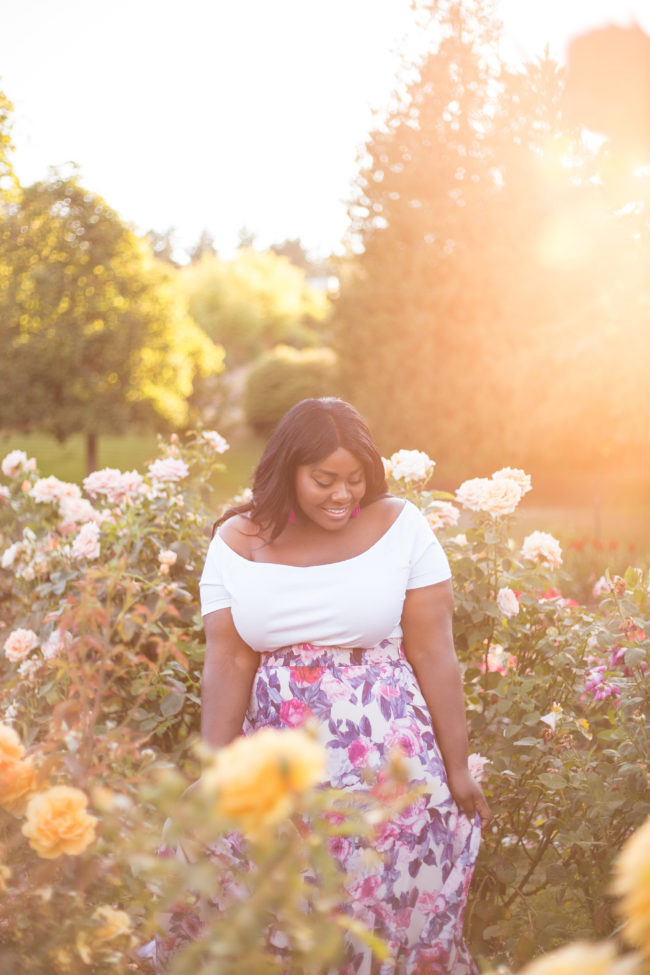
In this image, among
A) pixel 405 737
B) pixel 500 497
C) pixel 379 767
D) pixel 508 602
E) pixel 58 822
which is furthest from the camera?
pixel 500 497

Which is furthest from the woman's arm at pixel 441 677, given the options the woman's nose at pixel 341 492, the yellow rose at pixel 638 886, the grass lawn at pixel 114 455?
the grass lawn at pixel 114 455

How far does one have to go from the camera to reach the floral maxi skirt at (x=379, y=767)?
2.26 meters

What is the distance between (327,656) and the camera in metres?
2.49

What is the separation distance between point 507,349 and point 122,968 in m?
13.5

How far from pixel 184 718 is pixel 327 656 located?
0.94m

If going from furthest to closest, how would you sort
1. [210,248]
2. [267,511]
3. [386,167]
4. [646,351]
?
[210,248]
[386,167]
[646,351]
[267,511]

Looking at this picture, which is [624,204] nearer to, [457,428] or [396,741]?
[396,741]

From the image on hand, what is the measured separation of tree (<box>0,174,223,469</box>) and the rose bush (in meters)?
12.1

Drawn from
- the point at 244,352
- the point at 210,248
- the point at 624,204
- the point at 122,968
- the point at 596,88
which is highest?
the point at 210,248

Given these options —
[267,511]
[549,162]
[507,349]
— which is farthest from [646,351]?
[267,511]

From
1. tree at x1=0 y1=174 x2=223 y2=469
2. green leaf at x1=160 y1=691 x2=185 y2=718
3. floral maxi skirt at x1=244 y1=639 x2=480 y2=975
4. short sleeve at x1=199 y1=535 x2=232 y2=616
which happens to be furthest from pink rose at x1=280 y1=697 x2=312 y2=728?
tree at x1=0 y1=174 x2=223 y2=469

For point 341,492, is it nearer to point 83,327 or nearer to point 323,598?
point 323,598

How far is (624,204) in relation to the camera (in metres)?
4.73

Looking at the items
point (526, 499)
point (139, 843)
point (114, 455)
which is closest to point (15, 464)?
point (139, 843)
